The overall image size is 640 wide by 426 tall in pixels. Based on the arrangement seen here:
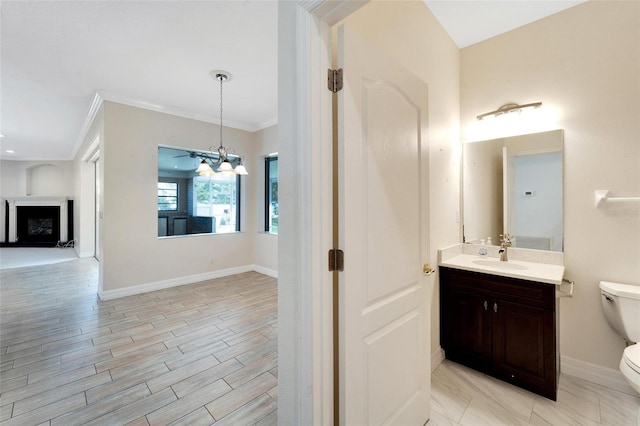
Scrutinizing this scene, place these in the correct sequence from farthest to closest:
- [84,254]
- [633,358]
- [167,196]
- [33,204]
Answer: [33,204]
[84,254]
[167,196]
[633,358]

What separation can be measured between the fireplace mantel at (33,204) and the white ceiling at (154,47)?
5164 mm

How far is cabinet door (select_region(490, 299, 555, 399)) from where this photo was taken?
1777mm

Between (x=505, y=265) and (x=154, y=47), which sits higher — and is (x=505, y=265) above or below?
below

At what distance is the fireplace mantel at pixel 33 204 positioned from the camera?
8.12 m

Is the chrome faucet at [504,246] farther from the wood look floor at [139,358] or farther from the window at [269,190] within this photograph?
the window at [269,190]

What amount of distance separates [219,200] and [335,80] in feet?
14.7

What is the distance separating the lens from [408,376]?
1483 millimetres

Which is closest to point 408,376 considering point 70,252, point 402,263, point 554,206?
point 402,263

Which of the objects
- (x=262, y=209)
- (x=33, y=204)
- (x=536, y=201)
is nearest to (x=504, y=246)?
A: (x=536, y=201)

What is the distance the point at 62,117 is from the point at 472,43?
6.10 m

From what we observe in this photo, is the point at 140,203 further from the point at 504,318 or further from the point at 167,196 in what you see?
the point at 504,318

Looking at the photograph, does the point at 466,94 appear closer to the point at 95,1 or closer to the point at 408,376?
the point at 408,376

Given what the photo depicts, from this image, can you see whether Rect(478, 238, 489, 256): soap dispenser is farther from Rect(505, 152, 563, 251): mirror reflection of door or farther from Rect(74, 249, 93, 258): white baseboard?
Rect(74, 249, 93, 258): white baseboard

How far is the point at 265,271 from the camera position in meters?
5.02
